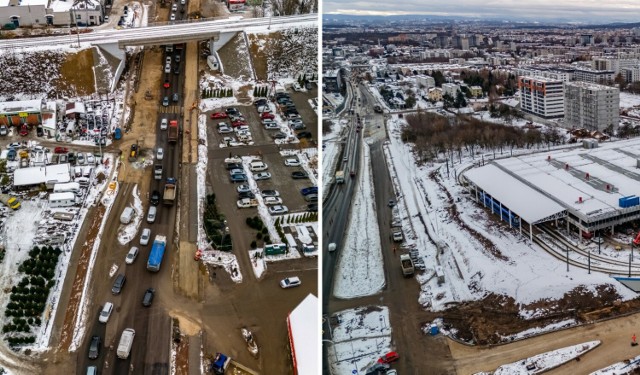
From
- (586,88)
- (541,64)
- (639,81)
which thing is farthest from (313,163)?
(541,64)

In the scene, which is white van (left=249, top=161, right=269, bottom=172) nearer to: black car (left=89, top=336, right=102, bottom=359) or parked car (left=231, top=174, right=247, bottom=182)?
parked car (left=231, top=174, right=247, bottom=182)

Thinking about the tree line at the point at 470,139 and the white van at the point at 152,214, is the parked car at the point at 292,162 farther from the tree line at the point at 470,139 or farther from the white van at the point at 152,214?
the tree line at the point at 470,139

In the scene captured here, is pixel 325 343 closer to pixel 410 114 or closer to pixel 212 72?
pixel 212 72

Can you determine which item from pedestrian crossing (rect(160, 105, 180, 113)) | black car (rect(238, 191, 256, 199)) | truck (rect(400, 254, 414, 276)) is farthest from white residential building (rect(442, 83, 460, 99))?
truck (rect(400, 254, 414, 276))

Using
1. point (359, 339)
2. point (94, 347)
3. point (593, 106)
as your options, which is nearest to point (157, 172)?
point (94, 347)

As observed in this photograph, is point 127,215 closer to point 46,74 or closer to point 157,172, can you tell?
point 157,172

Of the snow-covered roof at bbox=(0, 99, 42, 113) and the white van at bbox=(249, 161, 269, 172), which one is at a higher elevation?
the snow-covered roof at bbox=(0, 99, 42, 113)

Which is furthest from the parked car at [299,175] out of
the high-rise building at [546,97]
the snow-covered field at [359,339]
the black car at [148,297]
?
the high-rise building at [546,97]
